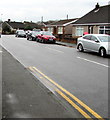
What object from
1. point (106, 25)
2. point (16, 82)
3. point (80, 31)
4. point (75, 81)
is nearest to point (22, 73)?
point (16, 82)

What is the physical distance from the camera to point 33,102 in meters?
5.38

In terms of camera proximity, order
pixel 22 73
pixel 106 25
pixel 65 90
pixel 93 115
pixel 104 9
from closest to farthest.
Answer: pixel 93 115
pixel 65 90
pixel 22 73
pixel 106 25
pixel 104 9

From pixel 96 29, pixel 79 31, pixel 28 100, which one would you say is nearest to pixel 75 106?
pixel 28 100

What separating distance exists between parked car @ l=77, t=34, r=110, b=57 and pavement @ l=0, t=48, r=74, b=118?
835 cm

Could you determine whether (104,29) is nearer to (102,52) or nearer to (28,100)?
(102,52)

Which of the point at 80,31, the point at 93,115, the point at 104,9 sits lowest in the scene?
the point at 93,115

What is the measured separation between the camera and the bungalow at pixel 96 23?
31250mm

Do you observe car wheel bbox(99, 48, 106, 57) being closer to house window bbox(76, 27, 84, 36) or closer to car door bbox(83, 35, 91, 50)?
car door bbox(83, 35, 91, 50)

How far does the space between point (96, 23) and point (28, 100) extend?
28143 millimetres

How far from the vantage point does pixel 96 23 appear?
105ft

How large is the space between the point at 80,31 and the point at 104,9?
5.45 m

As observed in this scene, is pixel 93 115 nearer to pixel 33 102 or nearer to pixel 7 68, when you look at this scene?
pixel 33 102

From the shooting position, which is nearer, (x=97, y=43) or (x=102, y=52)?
(x=102, y=52)

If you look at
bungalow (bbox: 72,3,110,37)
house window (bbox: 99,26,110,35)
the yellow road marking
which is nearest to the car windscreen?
the yellow road marking
